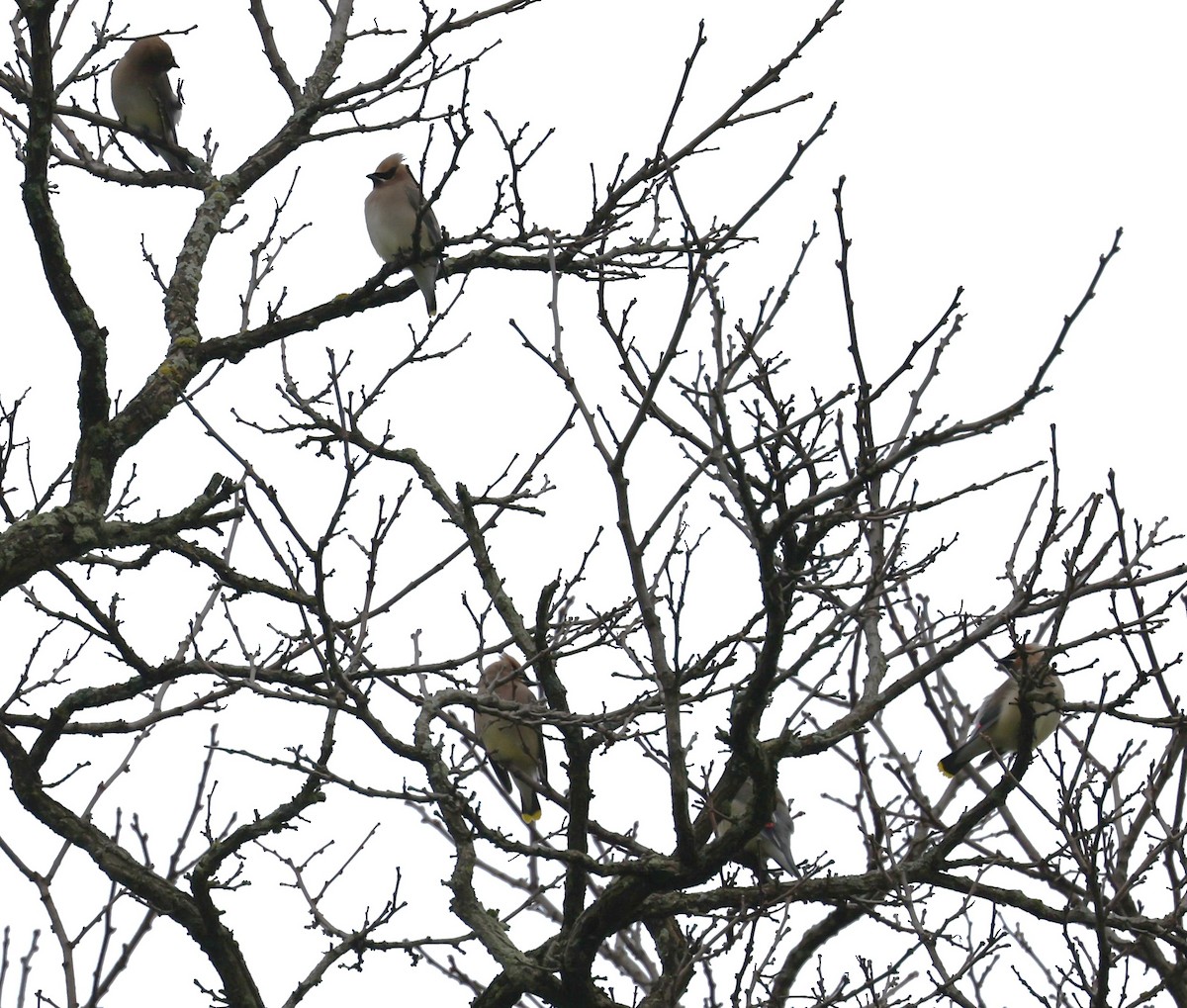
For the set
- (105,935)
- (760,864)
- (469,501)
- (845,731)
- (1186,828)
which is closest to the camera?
(105,935)

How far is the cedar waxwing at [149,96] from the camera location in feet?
20.1

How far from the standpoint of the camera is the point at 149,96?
6547 mm

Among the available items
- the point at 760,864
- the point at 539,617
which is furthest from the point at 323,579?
the point at 760,864

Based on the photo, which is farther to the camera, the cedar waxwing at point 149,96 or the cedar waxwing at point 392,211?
the cedar waxwing at point 392,211

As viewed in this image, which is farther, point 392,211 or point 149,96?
point 392,211

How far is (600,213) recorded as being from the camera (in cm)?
512

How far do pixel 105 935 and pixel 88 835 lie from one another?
1149mm

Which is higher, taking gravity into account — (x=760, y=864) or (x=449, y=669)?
(x=449, y=669)

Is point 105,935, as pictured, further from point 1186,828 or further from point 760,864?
point 1186,828

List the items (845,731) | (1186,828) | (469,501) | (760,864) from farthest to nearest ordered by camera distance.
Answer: (469,501)
(760,864)
(845,731)
(1186,828)

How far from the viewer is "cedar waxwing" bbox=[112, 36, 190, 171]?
613cm

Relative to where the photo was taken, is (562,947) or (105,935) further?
(562,947)

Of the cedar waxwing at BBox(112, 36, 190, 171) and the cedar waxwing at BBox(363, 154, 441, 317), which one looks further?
the cedar waxwing at BBox(363, 154, 441, 317)

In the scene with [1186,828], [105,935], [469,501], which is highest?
[469,501]
